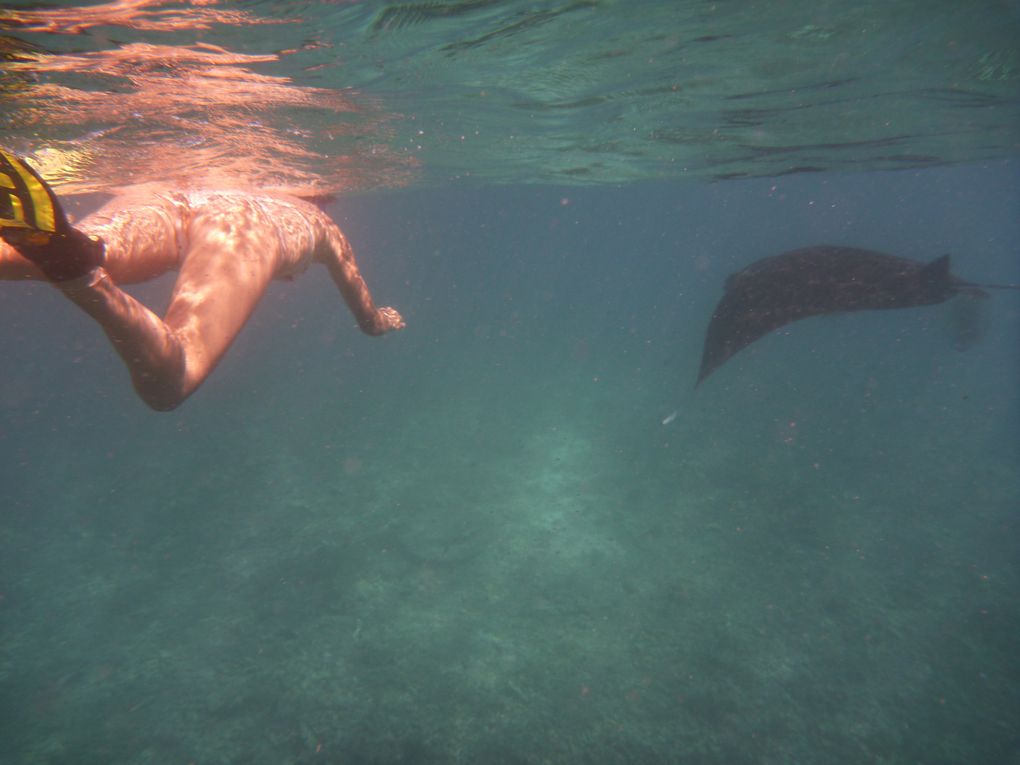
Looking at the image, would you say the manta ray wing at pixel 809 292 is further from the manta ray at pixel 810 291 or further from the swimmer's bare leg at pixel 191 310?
the swimmer's bare leg at pixel 191 310

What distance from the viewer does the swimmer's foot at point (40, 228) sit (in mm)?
2305

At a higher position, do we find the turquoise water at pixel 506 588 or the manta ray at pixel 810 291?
the manta ray at pixel 810 291

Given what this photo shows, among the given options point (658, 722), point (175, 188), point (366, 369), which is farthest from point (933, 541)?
point (366, 369)

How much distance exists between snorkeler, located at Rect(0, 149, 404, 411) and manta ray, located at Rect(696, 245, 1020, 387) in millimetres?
A: 6408

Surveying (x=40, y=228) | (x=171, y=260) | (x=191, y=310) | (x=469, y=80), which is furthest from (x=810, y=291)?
(x=40, y=228)

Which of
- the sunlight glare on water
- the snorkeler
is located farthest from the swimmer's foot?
the sunlight glare on water

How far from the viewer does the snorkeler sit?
95.4 inches

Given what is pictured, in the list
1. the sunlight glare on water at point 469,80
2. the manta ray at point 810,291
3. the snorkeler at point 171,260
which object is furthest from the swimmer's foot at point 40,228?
the manta ray at point 810,291

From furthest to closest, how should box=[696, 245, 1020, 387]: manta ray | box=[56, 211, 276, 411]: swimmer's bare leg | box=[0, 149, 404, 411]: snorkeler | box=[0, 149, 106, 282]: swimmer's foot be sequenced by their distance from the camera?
box=[696, 245, 1020, 387]: manta ray → box=[56, 211, 276, 411]: swimmer's bare leg → box=[0, 149, 404, 411]: snorkeler → box=[0, 149, 106, 282]: swimmer's foot

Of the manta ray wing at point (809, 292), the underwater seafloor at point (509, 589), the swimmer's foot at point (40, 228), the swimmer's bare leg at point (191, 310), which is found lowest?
the underwater seafloor at point (509, 589)

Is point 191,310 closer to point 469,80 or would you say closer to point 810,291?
point 469,80

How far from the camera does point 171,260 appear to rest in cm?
570

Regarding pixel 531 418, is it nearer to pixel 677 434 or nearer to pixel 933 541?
pixel 677 434

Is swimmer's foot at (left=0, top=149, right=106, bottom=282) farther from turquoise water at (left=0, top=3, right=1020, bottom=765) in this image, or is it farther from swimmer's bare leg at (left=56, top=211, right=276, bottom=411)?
turquoise water at (left=0, top=3, right=1020, bottom=765)
